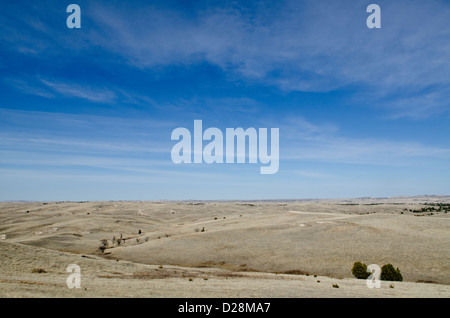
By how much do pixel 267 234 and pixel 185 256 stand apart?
16.9m

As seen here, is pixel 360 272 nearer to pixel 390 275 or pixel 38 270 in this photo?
pixel 390 275

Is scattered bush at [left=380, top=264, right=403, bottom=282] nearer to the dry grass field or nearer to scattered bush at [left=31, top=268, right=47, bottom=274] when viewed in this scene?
the dry grass field

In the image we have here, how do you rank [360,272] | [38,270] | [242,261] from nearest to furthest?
1. [38,270]
2. [360,272]
3. [242,261]

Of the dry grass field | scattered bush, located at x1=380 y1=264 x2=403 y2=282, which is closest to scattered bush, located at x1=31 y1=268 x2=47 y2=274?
the dry grass field

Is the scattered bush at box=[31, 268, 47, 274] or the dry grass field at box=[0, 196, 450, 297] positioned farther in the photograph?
the scattered bush at box=[31, 268, 47, 274]

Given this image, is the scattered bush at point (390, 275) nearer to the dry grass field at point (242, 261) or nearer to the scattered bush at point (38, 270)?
the dry grass field at point (242, 261)

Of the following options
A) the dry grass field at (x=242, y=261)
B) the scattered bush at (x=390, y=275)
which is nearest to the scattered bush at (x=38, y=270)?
the dry grass field at (x=242, y=261)

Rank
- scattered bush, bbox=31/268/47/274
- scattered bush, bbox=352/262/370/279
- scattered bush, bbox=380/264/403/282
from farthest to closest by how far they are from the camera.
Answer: scattered bush, bbox=352/262/370/279 → scattered bush, bbox=380/264/403/282 → scattered bush, bbox=31/268/47/274

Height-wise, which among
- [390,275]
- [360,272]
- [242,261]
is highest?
[390,275]

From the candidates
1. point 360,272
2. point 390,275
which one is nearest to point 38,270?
point 360,272

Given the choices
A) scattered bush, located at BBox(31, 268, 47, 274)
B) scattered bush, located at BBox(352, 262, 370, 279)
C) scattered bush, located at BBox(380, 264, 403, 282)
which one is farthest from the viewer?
scattered bush, located at BBox(352, 262, 370, 279)
